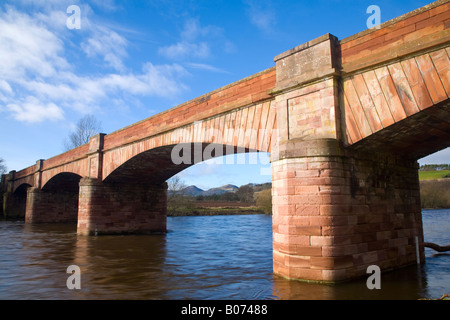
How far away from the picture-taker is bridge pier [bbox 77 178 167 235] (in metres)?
16.7

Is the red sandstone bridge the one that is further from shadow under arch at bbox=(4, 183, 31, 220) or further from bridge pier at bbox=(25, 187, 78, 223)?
shadow under arch at bbox=(4, 183, 31, 220)

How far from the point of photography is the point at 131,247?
12.9 meters

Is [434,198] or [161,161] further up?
[161,161]

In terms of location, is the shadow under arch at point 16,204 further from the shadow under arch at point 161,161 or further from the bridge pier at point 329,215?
the bridge pier at point 329,215

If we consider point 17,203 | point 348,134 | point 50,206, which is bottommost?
point 50,206

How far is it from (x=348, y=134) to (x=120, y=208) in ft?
45.4

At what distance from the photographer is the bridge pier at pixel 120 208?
16.7 metres

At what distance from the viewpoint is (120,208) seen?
17516 millimetres

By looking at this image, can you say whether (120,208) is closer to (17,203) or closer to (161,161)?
(161,161)

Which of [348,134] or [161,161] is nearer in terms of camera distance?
[348,134]

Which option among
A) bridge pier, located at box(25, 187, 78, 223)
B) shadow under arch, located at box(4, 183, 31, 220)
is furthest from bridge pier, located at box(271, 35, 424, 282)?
shadow under arch, located at box(4, 183, 31, 220)

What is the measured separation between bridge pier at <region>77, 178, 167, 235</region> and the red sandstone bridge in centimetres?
954

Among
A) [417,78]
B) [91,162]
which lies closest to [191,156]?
[91,162]

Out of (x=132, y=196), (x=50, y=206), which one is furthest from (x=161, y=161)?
(x=50, y=206)
